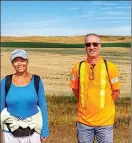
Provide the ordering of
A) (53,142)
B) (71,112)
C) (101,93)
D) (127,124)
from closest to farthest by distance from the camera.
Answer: (101,93), (53,142), (127,124), (71,112)

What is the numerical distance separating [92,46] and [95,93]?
1.60ft

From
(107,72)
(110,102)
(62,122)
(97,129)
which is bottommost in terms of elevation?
(62,122)

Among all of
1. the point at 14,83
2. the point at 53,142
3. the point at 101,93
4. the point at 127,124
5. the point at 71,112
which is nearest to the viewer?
the point at 14,83

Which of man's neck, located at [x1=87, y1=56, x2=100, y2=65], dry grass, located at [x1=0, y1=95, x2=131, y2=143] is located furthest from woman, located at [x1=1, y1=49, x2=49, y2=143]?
dry grass, located at [x1=0, y1=95, x2=131, y2=143]

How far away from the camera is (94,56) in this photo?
4312 millimetres

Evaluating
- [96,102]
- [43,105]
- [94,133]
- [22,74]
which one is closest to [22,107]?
[43,105]

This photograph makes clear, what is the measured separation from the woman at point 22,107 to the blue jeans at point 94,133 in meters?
0.44

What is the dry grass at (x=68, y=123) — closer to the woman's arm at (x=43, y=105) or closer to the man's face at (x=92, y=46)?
the woman's arm at (x=43, y=105)

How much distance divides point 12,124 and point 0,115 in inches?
5.8

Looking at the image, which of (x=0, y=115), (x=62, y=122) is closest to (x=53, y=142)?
(x=62, y=122)

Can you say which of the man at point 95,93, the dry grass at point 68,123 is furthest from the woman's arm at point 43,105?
the dry grass at point 68,123

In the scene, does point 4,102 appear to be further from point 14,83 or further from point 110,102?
point 110,102

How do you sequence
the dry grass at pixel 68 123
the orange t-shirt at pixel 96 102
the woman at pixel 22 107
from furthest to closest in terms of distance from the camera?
1. the dry grass at pixel 68 123
2. the orange t-shirt at pixel 96 102
3. the woman at pixel 22 107

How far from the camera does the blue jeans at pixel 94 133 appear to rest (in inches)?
170
